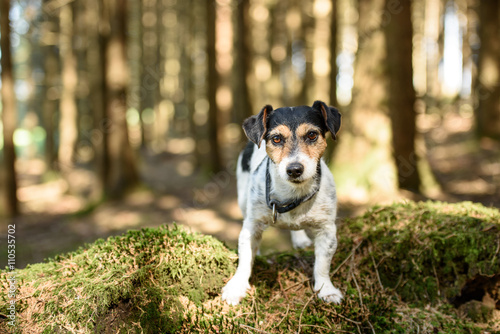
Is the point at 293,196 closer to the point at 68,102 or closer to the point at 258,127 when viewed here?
the point at 258,127

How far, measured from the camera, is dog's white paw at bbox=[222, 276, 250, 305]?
3.16 m

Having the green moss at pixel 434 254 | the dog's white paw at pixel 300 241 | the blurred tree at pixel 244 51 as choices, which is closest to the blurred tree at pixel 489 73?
the blurred tree at pixel 244 51

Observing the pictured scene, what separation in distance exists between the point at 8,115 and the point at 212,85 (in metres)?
6.35

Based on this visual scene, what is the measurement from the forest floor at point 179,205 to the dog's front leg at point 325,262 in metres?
2.70

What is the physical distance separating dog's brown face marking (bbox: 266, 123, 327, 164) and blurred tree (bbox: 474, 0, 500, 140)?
1261 cm

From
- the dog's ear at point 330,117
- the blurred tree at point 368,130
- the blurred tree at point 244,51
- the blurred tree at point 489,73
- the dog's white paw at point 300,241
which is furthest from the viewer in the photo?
the blurred tree at point 244,51

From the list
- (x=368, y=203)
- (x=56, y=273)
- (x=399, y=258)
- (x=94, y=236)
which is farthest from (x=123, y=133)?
(x=399, y=258)

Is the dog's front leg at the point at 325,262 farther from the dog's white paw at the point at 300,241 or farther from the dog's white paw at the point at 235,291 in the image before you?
the dog's white paw at the point at 300,241

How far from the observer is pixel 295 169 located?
9.73ft

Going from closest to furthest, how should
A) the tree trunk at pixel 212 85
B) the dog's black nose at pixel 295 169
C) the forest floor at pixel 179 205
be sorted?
the dog's black nose at pixel 295 169
the forest floor at pixel 179 205
the tree trunk at pixel 212 85

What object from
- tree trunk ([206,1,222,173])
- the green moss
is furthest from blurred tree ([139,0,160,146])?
the green moss

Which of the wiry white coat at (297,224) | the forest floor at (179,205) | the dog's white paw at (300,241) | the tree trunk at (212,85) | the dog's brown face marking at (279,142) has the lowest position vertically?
the forest floor at (179,205)

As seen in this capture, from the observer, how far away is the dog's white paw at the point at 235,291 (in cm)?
316

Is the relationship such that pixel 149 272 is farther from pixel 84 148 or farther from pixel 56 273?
pixel 84 148
